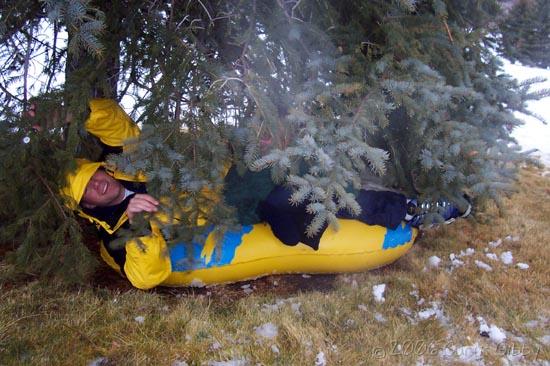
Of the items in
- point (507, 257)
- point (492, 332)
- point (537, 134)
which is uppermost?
point (492, 332)

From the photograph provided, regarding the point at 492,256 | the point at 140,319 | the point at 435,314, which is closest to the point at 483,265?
the point at 492,256

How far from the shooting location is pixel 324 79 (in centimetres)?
273

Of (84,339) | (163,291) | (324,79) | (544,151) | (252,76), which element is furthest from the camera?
(544,151)

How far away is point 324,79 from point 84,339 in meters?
2.02

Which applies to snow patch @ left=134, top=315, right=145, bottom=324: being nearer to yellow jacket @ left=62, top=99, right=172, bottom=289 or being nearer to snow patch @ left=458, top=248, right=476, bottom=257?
yellow jacket @ left=62, top=99, right=172, bottom=289

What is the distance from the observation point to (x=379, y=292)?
10.00ft

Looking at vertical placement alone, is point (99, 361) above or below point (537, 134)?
above

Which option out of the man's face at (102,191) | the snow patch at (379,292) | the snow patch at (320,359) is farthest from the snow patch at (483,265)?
the man's face at (102,191)

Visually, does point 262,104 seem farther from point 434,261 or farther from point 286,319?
point 434,261

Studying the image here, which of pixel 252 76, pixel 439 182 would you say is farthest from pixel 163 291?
pixel 439 182

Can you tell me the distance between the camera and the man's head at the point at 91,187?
2.65 metres

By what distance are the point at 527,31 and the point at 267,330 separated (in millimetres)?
2832

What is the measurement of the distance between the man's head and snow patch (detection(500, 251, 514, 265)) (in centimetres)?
304

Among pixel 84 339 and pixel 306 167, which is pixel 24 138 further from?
pixel 306 167
